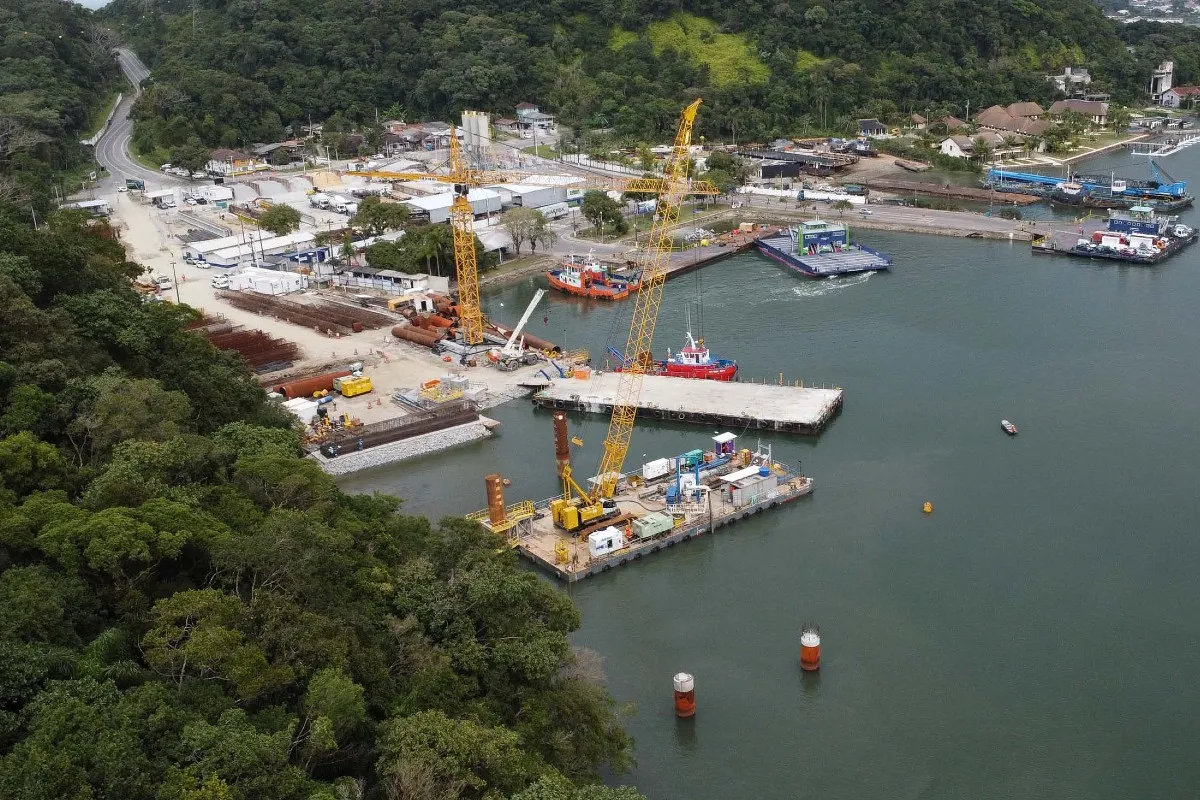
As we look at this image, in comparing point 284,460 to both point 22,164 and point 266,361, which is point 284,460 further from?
point 22,164

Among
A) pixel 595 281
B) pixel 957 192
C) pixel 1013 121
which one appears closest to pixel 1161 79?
pixel 1013 121

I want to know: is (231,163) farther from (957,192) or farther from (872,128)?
(872,128)

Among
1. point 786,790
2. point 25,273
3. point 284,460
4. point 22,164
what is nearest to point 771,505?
point 786,790

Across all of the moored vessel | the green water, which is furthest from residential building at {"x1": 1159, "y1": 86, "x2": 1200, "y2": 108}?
the moored vessel

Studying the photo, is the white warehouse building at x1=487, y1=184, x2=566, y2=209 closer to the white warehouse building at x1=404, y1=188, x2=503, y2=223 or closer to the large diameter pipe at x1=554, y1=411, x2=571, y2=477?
the white warehouse building at x1=404, y1=188, x2=503, y2=223

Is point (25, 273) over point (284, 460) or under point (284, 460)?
over
